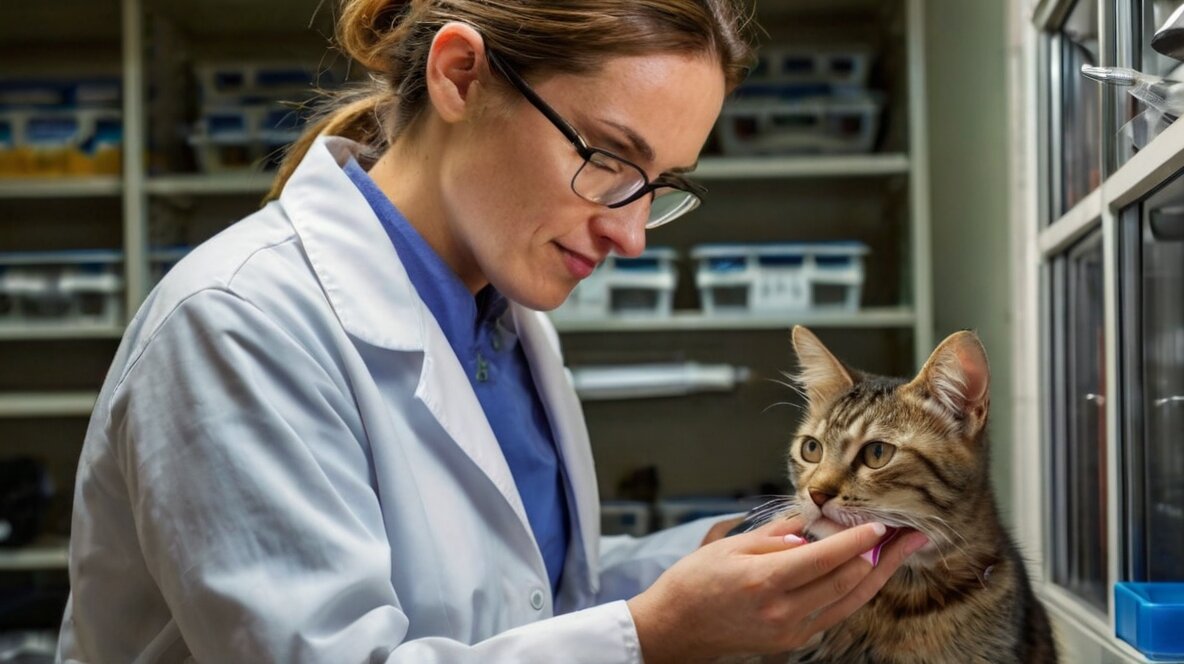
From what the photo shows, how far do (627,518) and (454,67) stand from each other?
191 centimetres

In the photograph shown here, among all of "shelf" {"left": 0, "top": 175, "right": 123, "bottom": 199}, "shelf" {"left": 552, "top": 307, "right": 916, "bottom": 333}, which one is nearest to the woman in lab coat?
"shelf" {"left": 552, "top": 307, "right": 916, "bottom": 333}

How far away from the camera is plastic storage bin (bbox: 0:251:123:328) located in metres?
2.71

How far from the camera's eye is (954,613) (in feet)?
3.14

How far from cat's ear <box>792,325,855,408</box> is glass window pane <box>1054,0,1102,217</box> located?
0.46 meters

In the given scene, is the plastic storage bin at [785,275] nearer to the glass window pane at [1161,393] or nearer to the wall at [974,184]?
the wall at [974,184]

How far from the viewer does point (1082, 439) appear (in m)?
1.52

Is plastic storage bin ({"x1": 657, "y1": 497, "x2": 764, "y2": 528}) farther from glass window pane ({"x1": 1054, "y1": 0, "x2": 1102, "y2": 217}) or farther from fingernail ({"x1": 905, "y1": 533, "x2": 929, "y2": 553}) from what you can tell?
fingernail ({"x1": 905, "y1": 533, "x2": 929, "y2": 553})

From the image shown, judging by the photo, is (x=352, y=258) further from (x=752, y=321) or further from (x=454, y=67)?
(x=752, y=321)

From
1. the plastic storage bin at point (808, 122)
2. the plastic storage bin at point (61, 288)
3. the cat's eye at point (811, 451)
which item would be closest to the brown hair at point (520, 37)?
the cat's eye at point (811, 451)

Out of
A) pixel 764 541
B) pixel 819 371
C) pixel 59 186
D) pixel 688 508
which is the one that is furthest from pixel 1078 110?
pixel 59 186

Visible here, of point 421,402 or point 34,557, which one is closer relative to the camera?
point 421,402

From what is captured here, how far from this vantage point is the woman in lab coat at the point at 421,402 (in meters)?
0.79

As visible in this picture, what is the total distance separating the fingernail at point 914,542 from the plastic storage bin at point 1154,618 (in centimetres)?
31

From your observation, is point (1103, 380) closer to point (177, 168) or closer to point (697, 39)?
point (697, 39)
